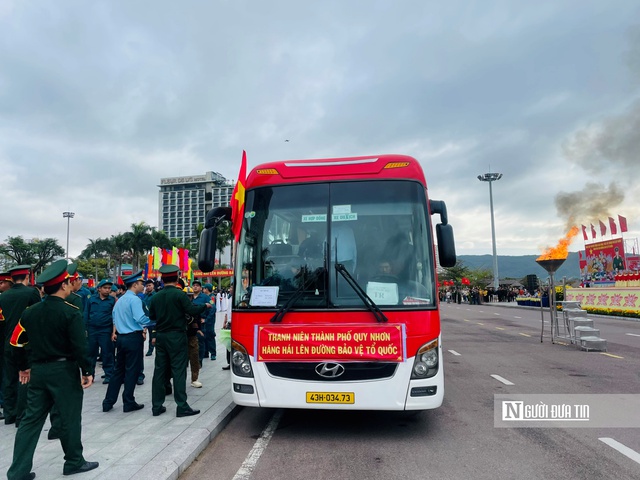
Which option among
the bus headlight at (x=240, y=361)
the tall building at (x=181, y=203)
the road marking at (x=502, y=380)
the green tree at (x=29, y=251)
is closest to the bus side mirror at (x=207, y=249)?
the bus headlight at (x=240, y=361)

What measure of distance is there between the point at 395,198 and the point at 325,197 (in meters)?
0.84

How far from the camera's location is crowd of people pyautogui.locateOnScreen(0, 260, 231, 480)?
4.01 metres

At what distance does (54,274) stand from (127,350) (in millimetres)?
2542

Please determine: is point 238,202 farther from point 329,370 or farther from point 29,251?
point 29,251

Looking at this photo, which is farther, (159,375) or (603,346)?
(603,346)

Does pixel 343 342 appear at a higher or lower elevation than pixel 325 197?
lower

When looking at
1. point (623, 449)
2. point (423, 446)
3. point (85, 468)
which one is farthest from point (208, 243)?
point (623, 449)

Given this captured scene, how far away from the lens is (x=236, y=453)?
493 centimetres

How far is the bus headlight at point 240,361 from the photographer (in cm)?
530

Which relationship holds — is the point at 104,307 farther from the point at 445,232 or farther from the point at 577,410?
the point at 577,410

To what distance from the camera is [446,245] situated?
561 centimetres

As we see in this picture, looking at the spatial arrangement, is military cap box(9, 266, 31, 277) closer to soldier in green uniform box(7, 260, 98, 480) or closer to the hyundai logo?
soldier in green uniform box(7, 260, 98, 480)

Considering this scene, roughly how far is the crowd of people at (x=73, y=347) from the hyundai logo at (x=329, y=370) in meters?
1.94

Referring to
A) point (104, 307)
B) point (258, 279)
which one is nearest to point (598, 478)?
point (258, 279)
